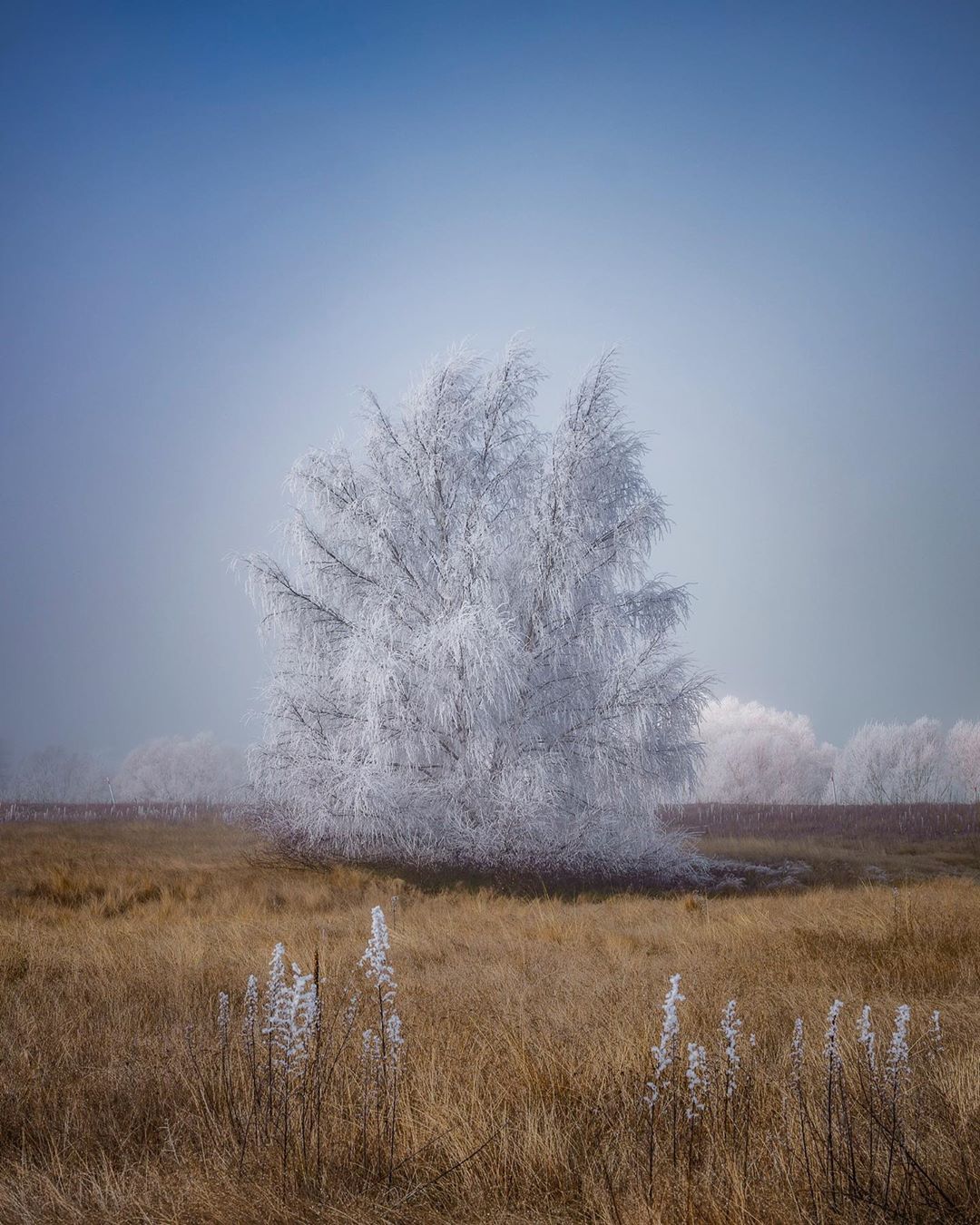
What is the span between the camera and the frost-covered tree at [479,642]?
12.6 meters

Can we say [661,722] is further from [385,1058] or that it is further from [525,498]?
[385,1058]

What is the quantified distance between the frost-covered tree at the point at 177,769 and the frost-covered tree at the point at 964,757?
2218 inches

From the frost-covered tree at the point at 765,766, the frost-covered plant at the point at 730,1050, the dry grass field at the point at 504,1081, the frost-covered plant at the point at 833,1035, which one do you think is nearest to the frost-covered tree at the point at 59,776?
the frost-covered tree at the point at 765,766

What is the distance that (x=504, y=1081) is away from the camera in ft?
10.8

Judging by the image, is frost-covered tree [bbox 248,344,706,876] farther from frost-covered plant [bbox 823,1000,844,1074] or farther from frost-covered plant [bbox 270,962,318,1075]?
frost-covered plant [bbox 823,1000,844,1074]

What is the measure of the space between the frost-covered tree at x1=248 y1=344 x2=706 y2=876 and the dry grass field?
4.05 metres

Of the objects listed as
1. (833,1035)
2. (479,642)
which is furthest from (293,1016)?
(479,642)

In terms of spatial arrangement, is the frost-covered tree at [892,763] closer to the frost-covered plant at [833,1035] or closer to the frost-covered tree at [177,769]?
the frost-covered tree at [177,769]

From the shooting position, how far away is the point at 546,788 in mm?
11898

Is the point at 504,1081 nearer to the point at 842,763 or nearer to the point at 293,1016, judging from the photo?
the point at 293,1016

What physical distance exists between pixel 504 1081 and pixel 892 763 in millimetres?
64263

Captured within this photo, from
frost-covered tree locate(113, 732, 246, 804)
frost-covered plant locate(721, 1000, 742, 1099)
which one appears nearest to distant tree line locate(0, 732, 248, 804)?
frost-covered tree locate(113, 732, 246, 804)

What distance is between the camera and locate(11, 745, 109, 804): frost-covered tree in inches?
2616

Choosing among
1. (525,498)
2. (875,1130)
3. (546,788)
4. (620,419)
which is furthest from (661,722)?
(875,1130)
